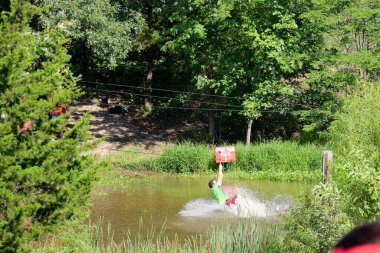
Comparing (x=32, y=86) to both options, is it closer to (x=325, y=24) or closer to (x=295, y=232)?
(x=295, y=232)

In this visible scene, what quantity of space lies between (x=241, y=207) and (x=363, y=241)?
17.6 m

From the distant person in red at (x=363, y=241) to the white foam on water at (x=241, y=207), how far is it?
16281mm

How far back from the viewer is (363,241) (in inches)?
38.4

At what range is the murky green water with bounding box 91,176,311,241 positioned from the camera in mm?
16609

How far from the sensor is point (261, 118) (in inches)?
1280

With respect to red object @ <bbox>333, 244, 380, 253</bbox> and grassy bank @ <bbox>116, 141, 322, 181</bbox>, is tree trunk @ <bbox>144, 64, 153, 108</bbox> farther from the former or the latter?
red object @ <bbox>333, 244, 380, 253</bbox>

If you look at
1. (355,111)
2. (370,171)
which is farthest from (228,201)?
(370,171)

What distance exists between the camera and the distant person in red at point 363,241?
0.96m

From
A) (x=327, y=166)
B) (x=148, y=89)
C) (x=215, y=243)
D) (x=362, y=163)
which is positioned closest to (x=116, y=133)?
(x=148, y=89)

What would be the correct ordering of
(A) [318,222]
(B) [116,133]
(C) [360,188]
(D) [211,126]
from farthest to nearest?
(B) [116,133]
(D) [211,126]
(A) [318,222]
(C) [360,188]

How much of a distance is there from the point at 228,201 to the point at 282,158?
991cm

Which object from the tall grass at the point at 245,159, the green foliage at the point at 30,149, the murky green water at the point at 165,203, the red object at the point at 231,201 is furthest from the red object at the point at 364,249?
the tall grass at the point at 245,159

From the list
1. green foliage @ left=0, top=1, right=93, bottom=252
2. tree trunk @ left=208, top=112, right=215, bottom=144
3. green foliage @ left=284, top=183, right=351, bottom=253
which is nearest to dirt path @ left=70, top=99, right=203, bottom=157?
tree trunk @ left=208, top=112, right=215, bottom=144

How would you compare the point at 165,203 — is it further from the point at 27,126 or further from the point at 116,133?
the point at 116,133
